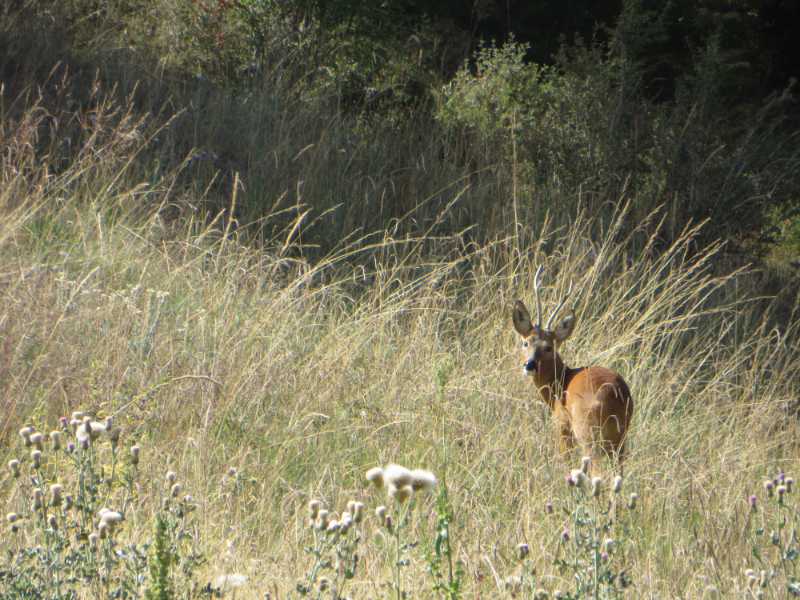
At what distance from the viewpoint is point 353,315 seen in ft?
15.7

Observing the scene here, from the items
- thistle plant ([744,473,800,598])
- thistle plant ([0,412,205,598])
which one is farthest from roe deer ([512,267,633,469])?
thistle plant ([0,412,205,598])

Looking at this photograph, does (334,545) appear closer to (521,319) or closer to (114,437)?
(114,437)

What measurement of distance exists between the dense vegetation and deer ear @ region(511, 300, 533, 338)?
0.37 metres

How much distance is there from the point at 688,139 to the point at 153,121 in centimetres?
530

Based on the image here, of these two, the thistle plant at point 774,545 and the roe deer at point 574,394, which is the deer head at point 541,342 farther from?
the thistle plant at point 774,545

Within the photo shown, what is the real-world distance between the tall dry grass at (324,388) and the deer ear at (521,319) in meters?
0.36

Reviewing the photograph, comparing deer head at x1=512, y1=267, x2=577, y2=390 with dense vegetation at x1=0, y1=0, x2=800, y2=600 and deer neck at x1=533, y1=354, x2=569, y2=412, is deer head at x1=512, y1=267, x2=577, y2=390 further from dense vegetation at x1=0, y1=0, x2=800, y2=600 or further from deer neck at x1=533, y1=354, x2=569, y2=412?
dense vegetation at x1=0, y1=0, x2=800, y2=600

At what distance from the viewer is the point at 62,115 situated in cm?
652

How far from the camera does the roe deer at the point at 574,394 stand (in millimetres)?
3549

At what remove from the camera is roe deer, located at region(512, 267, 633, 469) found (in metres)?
3.55

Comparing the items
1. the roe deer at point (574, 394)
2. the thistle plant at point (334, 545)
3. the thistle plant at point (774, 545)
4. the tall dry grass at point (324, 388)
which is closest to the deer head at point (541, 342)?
the roe deer at point (574, 394)

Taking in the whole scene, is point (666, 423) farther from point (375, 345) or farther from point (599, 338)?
point (375, 345)

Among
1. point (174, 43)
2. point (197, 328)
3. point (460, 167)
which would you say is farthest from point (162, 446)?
point (174, 43)

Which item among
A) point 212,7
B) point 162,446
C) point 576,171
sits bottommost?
point 162,446
